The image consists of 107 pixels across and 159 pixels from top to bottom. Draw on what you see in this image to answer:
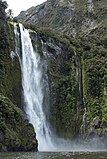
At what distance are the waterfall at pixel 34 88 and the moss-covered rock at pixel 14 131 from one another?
4.99m

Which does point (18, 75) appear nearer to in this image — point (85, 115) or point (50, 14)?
point (85, 115)

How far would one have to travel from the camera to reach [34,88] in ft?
175

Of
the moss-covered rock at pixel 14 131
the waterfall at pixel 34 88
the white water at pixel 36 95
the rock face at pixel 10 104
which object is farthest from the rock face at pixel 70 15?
the moss-covered rock at pixel 14 131

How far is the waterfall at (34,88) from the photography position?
48031 millimetres

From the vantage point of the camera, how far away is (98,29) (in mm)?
92250

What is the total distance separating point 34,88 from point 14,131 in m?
14.7

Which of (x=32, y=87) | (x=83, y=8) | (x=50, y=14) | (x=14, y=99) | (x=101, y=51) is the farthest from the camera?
(x=50, y=14)

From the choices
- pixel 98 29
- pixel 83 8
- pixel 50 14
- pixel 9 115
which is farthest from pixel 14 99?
pixel 50 14

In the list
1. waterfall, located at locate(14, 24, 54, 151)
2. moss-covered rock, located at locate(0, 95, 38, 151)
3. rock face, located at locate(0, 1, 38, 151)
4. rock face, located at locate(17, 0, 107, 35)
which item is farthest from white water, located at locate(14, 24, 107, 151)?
rock face, located at locate(17, 0, 107, 35)

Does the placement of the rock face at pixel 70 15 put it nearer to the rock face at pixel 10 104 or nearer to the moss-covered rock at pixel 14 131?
the rock face at pixel 10 104

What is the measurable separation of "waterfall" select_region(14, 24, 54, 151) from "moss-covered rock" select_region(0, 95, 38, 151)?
4.99 meters

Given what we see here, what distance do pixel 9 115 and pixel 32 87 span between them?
1384 cm

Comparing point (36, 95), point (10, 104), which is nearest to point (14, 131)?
point (10, 104)

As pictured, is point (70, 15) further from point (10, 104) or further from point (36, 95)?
point (10, 104)
